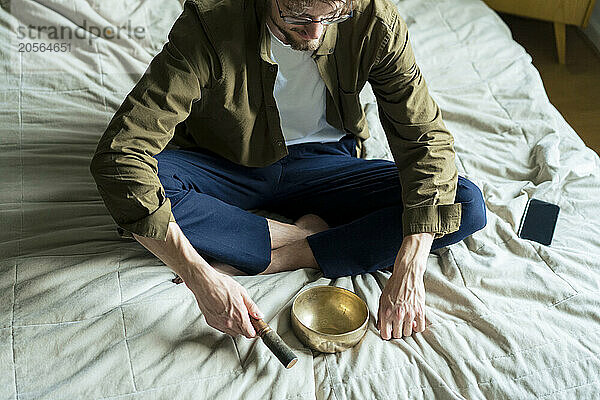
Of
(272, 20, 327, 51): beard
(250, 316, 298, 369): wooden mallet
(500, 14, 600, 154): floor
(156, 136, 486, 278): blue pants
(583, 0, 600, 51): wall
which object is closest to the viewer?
(250, 316, 298, 369): wooden mallet

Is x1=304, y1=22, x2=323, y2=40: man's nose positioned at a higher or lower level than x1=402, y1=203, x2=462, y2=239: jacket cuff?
higher

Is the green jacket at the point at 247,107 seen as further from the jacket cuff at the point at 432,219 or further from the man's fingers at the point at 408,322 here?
the man's fingers at the point at 408,322

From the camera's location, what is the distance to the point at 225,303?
1179 mm

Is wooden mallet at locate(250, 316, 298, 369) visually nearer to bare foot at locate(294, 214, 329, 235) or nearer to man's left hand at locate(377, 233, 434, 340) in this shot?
man's left hand at locate(377, 233, 434, 340)

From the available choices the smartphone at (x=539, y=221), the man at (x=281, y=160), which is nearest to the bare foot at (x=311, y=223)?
the man at (x=281, y=160)

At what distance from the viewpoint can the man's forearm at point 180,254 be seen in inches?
47.1

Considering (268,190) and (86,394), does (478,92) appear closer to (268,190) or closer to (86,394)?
(268,190)

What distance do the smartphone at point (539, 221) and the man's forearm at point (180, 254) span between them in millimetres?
695

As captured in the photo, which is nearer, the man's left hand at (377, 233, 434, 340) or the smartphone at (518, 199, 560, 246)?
the man's left hand at (377, 233, 434, 340)

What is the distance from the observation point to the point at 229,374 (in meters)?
1.17

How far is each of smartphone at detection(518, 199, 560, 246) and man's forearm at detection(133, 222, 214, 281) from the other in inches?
27.3

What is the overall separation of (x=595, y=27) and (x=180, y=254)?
7.35ft

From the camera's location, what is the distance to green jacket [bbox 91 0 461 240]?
1.20 metres

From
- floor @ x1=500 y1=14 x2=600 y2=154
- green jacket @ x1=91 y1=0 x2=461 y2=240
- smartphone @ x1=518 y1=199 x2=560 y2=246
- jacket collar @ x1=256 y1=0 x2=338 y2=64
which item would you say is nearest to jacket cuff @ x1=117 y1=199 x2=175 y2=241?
green jacket @ x1=91 y1=0 x2=461 y2=240
